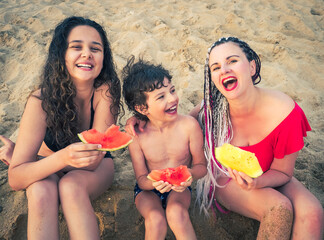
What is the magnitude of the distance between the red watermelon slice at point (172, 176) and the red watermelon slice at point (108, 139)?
14.2 inches

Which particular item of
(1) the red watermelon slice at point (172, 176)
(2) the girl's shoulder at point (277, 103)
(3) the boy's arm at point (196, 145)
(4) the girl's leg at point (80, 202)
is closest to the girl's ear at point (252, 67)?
(2) the girl's shoulder at point (277, 103)

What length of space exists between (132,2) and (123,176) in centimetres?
514

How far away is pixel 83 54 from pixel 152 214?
1580mm

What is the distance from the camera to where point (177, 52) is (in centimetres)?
514

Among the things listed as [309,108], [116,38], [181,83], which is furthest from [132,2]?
[309,108]

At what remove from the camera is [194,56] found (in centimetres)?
508

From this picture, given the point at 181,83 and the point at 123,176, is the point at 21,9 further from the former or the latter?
the point at 123,176

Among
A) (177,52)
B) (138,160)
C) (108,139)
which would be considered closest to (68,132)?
(108,139)

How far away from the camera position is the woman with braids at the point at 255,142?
2.17m

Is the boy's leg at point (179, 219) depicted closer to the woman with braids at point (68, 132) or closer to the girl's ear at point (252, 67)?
the woman with braids at point (68, 132)

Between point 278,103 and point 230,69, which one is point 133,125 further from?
point 278,103

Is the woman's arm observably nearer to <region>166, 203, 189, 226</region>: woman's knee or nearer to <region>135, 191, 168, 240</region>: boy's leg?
<region>166, 203, 189, 226</region>: woman's knee

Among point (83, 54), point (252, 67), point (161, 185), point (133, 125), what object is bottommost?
point (161, 185)

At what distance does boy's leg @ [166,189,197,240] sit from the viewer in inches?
88.9
